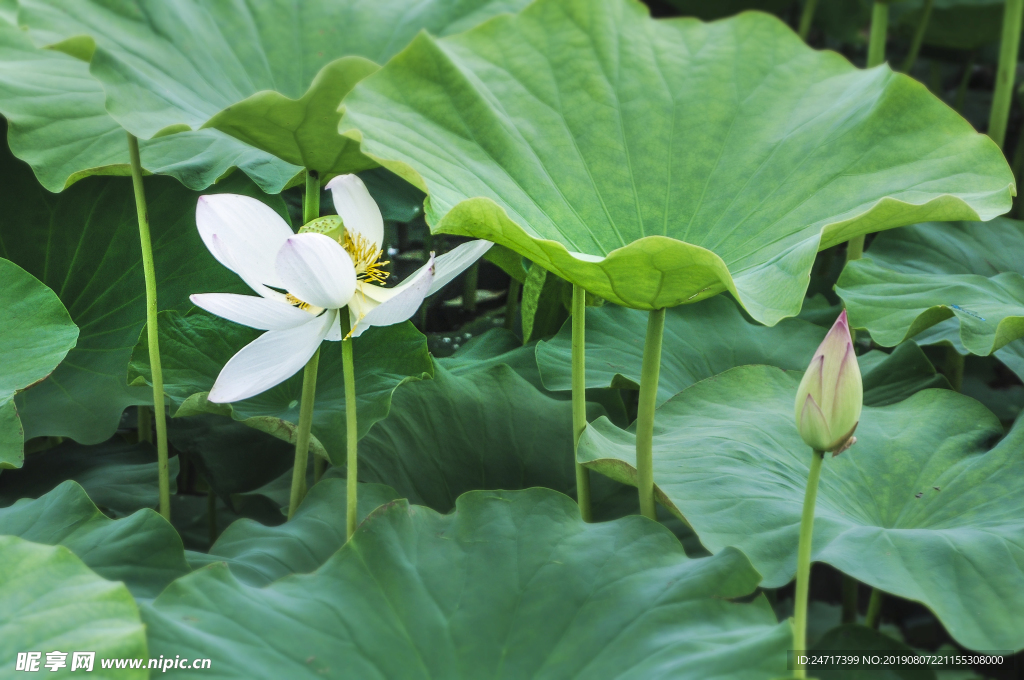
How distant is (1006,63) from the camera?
1.27m

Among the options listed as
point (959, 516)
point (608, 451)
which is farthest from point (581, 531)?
point (959, 516)

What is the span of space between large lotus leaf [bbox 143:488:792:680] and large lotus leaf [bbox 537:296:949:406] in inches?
12.1

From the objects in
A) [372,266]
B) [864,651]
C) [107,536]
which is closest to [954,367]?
[864,651]

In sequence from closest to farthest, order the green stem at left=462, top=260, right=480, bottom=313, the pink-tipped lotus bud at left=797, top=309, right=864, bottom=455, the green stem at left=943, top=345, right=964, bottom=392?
the pink-tipped lotus bud at left=797, top=309, right=864, bottom=455, the green stem at left=943, top=345, right=964, bottom=392, the green stem at left=462, top=260, right=480, bottom=313

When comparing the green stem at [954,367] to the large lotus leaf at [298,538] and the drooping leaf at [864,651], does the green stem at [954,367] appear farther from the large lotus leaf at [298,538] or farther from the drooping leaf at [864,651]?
the large lotus leaf at [298,538]

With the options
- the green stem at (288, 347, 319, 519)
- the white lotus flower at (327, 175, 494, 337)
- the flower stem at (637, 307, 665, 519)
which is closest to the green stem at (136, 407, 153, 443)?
the green stem at (288, 347, 319, 519)

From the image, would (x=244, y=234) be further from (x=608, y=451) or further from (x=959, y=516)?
(x=959, y=516)

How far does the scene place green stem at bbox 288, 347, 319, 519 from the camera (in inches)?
29.7

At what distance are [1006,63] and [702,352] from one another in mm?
755

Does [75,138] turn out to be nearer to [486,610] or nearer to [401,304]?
[401,304]

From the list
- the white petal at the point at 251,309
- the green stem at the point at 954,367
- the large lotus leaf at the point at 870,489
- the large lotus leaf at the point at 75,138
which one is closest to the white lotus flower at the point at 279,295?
the white petal at the point at 251,309

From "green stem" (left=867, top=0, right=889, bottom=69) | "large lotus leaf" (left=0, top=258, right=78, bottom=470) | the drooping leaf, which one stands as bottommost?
the drooping leaf

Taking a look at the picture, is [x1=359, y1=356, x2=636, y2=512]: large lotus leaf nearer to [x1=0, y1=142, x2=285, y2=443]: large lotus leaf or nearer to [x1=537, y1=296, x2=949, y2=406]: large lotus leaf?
[x1=537, y1=296, x2=949, y2=406]: large lotus leaf

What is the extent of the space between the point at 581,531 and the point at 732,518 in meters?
0.14
